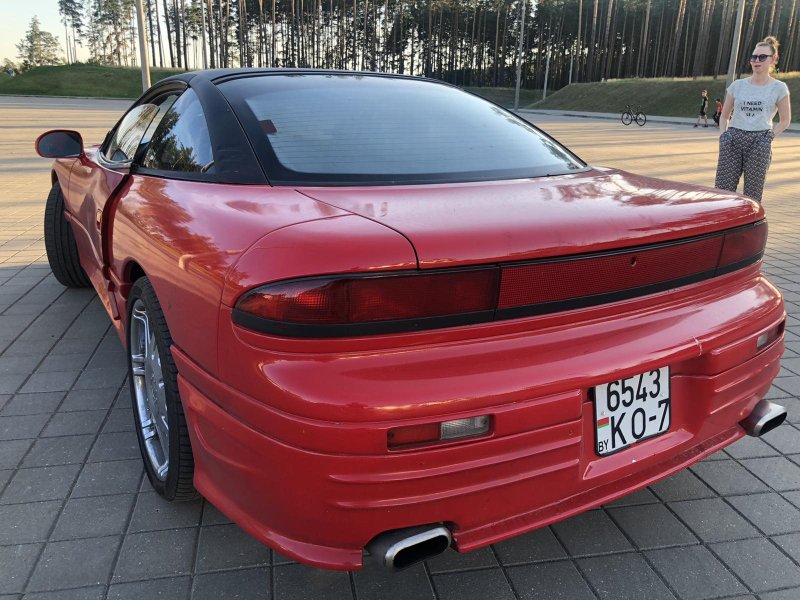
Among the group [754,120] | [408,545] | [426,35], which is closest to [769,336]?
[408,545]

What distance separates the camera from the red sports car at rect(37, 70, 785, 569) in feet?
4.68

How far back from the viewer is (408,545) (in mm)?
1460

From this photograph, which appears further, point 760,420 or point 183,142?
point 183,142

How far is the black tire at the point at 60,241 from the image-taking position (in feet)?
14.1

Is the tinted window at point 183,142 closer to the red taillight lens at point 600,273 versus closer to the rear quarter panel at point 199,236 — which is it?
the rear quarter panel at point 199,236

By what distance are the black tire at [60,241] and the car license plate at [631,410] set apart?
3.80 m

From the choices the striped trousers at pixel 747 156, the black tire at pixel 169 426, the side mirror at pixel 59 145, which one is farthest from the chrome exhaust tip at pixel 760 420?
the striped trousers at pixel 747 156

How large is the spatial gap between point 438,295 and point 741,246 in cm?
113

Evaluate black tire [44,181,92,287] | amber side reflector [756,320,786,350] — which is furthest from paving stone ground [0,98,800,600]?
black tire [44,181,92,287]

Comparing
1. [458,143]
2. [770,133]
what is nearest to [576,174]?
[458,143]

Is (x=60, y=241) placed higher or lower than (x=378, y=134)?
lower

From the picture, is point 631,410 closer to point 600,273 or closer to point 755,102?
point 600,273

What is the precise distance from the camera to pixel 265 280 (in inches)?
56.7

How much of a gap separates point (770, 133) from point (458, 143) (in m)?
4.95
